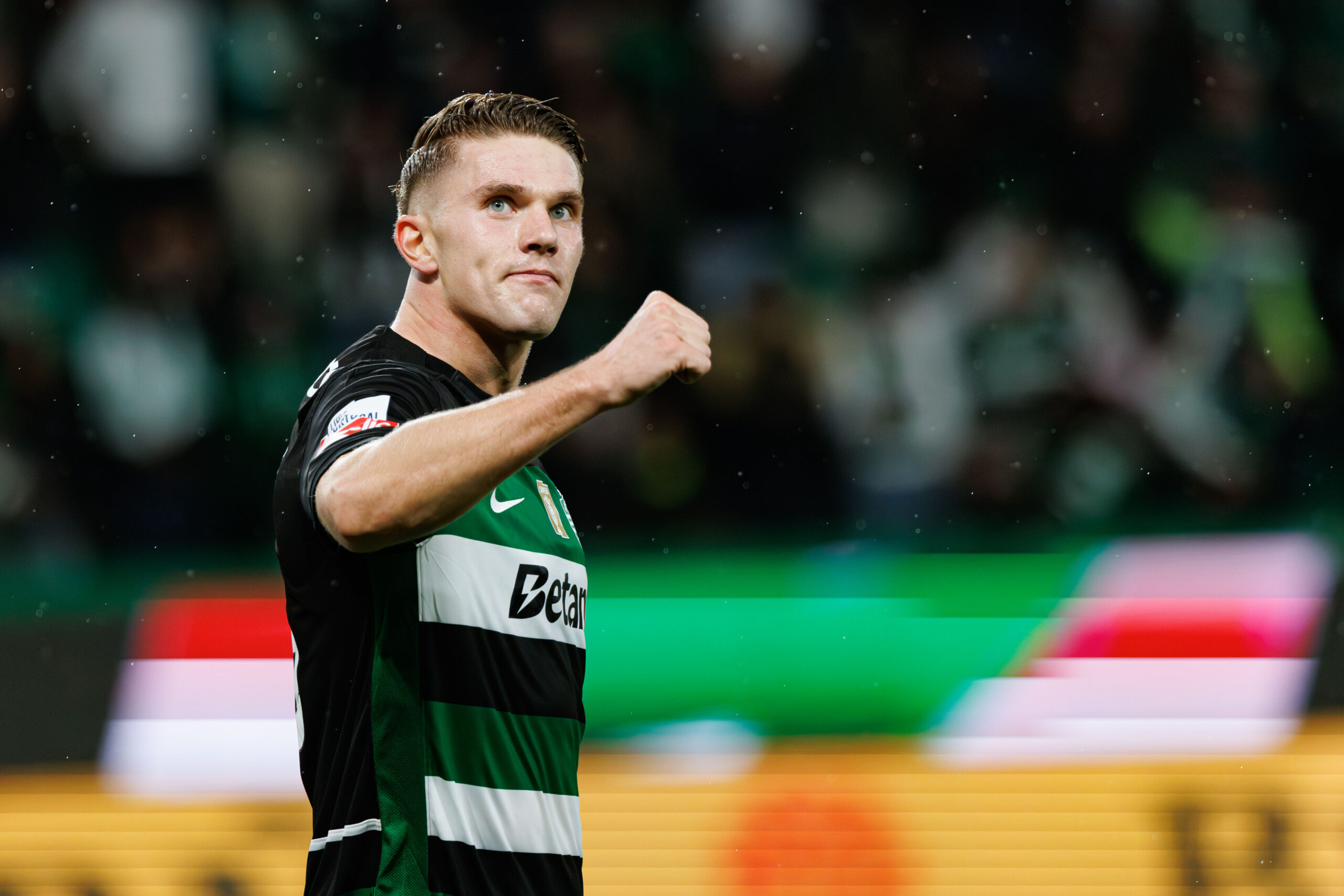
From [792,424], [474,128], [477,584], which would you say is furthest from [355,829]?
[792,424]

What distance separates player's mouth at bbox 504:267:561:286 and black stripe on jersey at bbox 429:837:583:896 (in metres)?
0.77

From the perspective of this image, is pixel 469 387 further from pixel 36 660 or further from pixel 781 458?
pixel 36 660

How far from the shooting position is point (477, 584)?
5.61 feet

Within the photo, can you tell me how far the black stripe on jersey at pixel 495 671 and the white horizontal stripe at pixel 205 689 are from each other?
2.26 m

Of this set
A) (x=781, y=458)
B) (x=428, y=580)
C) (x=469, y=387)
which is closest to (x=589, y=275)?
(x=781, y=458)

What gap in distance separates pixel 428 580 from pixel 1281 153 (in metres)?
3.81

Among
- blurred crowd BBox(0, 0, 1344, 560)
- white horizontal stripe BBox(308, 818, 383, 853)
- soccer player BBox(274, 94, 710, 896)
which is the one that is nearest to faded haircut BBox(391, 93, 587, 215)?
soccer player BBox(274, 94, 710, 896)

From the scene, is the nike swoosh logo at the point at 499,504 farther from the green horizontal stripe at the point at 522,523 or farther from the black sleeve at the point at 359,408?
the black sleeve at the point at 359,408

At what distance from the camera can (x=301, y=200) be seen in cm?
484

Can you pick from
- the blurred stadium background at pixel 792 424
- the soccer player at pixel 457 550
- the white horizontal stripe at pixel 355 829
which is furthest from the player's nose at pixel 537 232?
the blurred stadium background at pixel 792 424

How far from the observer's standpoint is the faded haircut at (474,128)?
2.01 m

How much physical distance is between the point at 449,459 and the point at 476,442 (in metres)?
0.03

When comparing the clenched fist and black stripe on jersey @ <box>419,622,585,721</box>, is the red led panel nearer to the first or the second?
black stripe on jersey @ <box>419,622,585,721</box>

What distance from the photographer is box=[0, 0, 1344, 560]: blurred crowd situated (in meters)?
4.27
